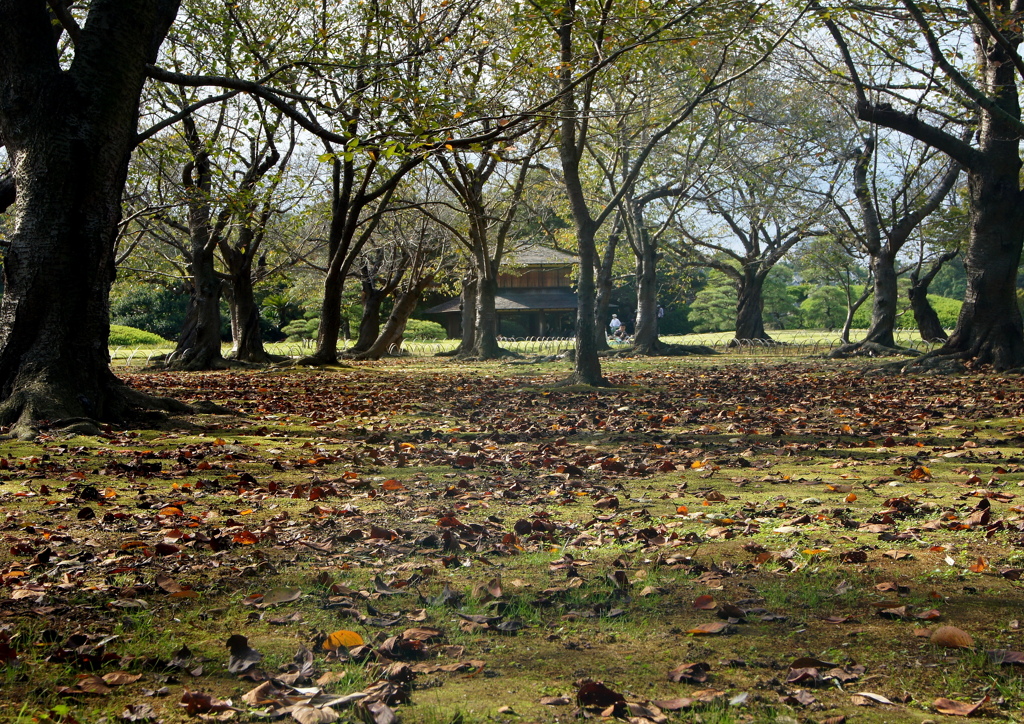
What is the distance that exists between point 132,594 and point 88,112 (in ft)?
20.5

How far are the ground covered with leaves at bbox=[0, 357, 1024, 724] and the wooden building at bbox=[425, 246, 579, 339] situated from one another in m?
40.9

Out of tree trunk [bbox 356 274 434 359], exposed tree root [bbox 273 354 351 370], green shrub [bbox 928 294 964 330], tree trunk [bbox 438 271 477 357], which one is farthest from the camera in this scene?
green shrub [bbox 928 294 964 330]

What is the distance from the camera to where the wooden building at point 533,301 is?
4856 centimetres

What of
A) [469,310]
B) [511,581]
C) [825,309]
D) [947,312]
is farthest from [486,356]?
[825,309]

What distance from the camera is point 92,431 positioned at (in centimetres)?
765

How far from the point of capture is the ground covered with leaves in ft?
8.50

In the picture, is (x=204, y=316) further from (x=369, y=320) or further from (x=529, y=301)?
(x=529, y=301)

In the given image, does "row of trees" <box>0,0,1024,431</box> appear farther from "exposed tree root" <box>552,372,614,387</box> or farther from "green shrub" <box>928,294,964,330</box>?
"green shrub" <box>928,294,964,330</box>

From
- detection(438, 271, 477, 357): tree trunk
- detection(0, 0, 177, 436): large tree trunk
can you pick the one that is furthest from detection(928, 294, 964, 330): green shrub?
detection(0, 0, 177, 436): large tree trunk

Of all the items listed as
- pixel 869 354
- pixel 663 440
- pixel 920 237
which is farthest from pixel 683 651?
pixel 920 237

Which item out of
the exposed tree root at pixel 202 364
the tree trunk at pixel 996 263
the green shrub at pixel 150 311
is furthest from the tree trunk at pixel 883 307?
the green shrub at pixel 150 311

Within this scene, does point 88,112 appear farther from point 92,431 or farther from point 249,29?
point 249,29

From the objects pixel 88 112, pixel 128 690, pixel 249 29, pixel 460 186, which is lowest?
pixel 128 690

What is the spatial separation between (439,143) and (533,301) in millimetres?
41240
